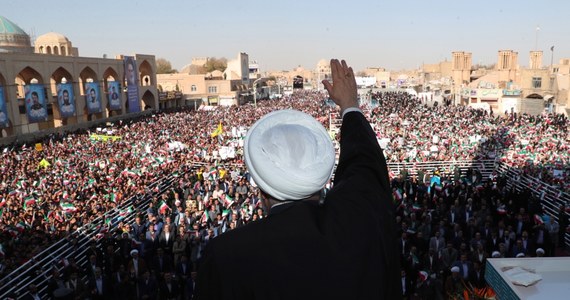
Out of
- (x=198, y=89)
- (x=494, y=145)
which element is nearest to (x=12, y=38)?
(x=198, y=89)

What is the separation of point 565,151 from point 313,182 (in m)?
20.6

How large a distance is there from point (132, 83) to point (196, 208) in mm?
32468

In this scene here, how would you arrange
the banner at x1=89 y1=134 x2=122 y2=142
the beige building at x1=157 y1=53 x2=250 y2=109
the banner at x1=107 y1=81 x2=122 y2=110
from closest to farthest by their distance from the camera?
the banner at x1=89 y1=134 x2=122 y2=142 < the banner at x1=107 y1=81 x2=122 y2=110 < the beige building at x1=157 y1=53 x2=250 y2=109

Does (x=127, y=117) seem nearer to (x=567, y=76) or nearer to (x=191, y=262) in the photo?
(x=191, y=262)

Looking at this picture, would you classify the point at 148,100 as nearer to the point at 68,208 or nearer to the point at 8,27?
the point at 8,27

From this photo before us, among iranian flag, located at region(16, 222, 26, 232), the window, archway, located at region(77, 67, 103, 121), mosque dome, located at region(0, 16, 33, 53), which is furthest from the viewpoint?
the window

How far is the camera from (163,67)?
309 feet

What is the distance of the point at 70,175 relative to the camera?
48.1ft

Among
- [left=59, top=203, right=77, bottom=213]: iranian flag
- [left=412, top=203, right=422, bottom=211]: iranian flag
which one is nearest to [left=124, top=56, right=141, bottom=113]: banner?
[left=59, top=203, right=77, bottom=213]: iranian flag

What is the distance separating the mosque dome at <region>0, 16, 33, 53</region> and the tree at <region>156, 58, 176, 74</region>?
1877 inches

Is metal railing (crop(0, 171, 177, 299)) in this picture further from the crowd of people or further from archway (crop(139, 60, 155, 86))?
archway (crop(139, 60, 155, 86))

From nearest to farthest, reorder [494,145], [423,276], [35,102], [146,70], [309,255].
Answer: [309,255]
[423,276]
[494,145]
[35,102]
[146,70]

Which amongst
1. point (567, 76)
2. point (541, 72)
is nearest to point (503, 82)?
point (541, 72)

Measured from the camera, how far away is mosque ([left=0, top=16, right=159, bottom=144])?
2655cm
